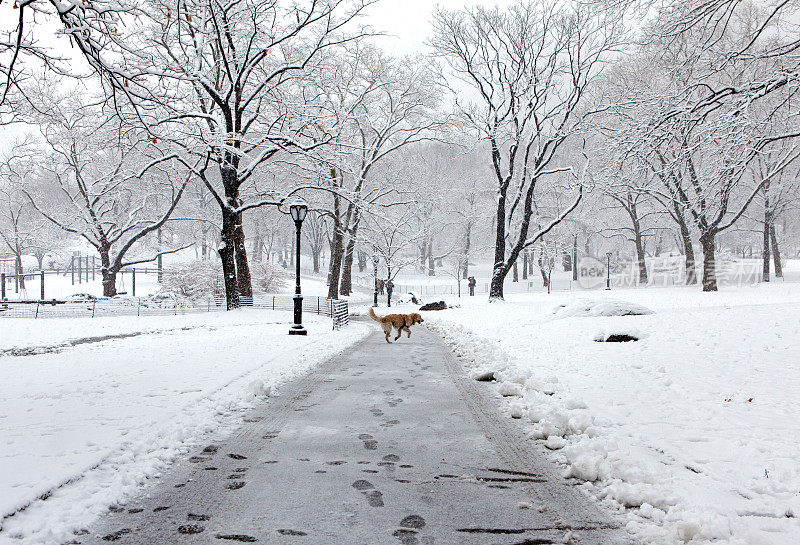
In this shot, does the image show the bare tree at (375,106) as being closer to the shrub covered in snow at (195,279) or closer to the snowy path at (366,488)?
the shrub covered in snow at (195,279)

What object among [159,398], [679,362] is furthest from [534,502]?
[679,362]

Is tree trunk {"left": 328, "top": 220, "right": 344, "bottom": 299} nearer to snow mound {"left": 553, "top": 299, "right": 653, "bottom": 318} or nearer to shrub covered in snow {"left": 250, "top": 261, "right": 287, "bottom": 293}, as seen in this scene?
shrub covered in snow {"left": 250, "top": 261, "right": 287, "bottom": 293}

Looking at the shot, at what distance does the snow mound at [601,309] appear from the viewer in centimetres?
1407

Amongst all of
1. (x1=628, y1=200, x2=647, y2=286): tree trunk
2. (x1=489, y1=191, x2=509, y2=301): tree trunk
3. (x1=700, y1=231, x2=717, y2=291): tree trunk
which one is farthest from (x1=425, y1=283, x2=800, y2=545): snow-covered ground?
(x1=628, y1=200, x2=647, y2=286): tree trunk

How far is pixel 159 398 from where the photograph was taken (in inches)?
242

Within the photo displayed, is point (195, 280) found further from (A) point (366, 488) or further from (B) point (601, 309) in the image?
(A) point (366, 488)

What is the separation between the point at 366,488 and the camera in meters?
3.48

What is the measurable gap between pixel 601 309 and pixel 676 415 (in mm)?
9329

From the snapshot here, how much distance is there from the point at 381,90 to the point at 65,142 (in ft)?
57.7

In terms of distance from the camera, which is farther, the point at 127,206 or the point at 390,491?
the point at 127,206

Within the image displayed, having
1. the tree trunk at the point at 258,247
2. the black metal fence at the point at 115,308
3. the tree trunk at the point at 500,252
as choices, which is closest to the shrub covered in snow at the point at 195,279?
the black metal fence at the point at 115,308

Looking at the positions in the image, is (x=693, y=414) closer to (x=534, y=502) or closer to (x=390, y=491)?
(x=534, y=502)

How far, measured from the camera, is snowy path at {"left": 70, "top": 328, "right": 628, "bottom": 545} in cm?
287

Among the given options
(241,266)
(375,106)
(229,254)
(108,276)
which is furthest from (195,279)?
(375,106)
